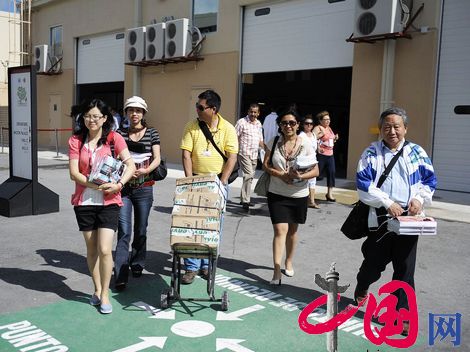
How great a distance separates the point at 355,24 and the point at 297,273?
7.74 metres

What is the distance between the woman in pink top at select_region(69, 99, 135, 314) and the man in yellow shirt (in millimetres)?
→ 795

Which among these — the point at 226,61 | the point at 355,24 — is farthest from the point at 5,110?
the point at 355,24

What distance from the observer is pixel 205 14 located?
15.6m

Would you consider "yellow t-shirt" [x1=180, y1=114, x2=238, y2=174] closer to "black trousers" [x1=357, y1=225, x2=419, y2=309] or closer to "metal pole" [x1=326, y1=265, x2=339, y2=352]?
"black trousers" [x1=357, y1=225, x2=419, y2=309]

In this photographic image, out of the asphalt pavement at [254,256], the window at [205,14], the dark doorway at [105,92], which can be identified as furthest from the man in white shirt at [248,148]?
the dark doorway at [105,92]

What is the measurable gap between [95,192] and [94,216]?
20cm

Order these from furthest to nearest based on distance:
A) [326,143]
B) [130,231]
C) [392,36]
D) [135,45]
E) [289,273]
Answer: [135,45]
[392,36]
[326,143]
[289,273]
[130,231]

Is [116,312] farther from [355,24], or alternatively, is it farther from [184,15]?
[184,15]

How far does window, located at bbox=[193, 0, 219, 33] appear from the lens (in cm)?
1533

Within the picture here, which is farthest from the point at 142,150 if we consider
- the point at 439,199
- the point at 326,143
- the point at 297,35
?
the point at 297,35

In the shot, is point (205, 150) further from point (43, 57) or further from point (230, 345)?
point (43, 57)

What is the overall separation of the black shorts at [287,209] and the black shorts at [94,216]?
1560mm

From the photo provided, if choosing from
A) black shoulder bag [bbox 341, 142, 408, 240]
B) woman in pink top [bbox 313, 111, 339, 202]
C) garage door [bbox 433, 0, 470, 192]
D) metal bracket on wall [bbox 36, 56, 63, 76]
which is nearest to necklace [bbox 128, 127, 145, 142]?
black shoulder bag [bbox 341, 142, 408, 240]

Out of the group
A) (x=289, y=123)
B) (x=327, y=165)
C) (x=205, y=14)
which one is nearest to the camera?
(x=289, y=123)
